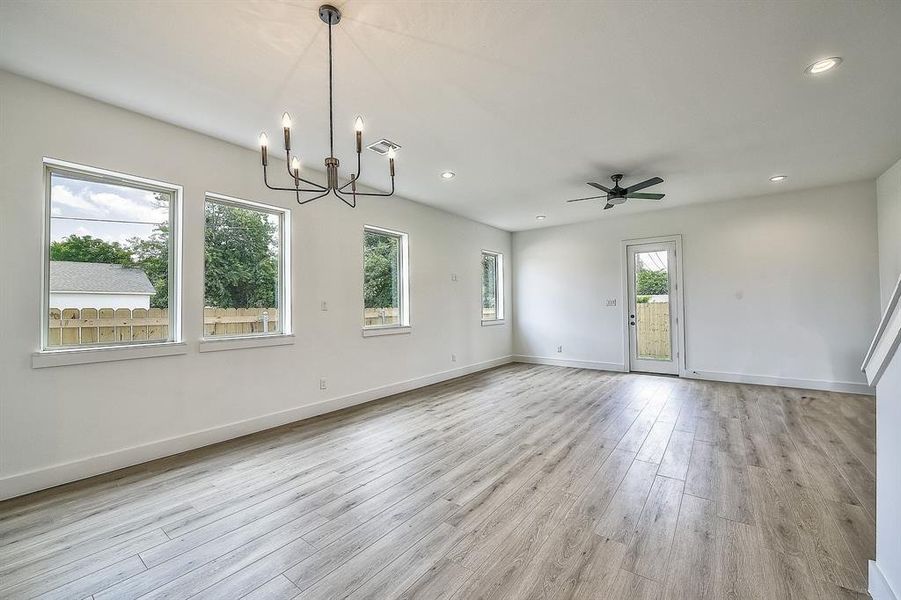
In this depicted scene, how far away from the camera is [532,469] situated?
287 cm

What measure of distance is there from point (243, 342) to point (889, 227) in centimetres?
730

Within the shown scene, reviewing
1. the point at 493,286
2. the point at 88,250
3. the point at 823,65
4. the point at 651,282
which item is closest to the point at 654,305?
the point at 651,282

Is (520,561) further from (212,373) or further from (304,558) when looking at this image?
(212,373)

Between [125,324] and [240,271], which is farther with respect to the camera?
[240,271]

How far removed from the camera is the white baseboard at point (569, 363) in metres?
6.83

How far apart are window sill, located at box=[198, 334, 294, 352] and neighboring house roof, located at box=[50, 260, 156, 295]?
62cm

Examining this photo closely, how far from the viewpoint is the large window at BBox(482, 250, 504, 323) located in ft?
24.8

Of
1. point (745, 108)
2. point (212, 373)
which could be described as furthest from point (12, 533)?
point (745, 108)

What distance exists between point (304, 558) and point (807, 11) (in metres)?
3.82

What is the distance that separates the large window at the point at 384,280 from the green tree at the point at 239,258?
1.23m

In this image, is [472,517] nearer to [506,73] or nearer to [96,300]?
[506,73]

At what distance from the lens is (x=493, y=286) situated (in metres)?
7.80

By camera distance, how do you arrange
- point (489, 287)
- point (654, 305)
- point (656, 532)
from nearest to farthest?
point (656, 532), point (654, 305), point (489, 287)

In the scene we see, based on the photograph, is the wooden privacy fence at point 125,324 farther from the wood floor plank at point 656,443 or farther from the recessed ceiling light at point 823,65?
the recessed ceiling light at point 823,65
